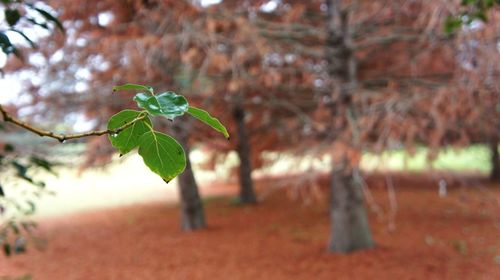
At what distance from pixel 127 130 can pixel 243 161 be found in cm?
1084

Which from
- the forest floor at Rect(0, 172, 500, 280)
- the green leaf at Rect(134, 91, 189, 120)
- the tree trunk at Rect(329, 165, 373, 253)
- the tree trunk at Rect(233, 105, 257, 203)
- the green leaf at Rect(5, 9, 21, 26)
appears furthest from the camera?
the tree trunk at Rect(233, 105, 257, 203)

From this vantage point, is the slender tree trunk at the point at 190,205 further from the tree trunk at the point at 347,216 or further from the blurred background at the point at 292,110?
the tree trunk at the point at 347,216

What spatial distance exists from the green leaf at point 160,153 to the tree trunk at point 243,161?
9911 mm

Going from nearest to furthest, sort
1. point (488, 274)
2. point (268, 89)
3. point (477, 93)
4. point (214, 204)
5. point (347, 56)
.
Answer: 1. point (477, 93)
2. point (488, 274)
3. point (347, 56)
4. point (268, 89)
5. point (214, 204)

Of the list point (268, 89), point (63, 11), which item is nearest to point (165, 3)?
point (63, 11)

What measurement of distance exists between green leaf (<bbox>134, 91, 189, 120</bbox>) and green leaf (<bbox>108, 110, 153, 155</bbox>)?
0.14ft

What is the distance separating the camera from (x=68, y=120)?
771cm

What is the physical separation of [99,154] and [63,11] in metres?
2.57

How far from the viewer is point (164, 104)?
0.71 metres

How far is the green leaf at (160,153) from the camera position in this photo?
0.72m

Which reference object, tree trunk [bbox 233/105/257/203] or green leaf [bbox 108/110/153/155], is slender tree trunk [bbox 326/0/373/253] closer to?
tree trunk [bbox 233/105/257/203]

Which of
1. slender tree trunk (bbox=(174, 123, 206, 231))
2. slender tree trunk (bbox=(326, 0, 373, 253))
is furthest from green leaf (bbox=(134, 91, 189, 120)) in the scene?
slender tree trunk (bbox=(174, 123, 206, 231))

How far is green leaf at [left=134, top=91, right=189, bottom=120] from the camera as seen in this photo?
679 millimetres

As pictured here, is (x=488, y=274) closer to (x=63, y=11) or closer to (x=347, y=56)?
(x=347, y=56)
